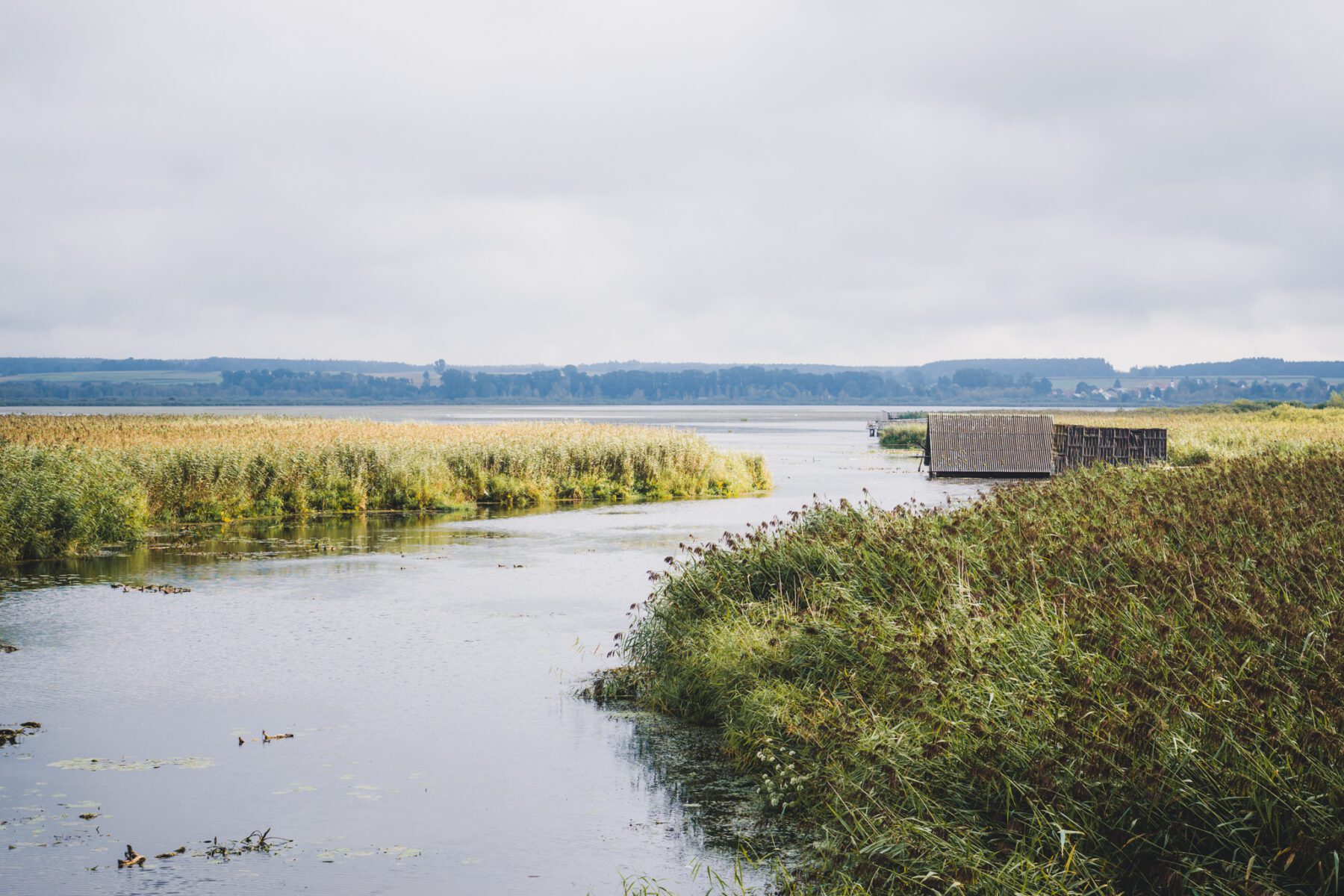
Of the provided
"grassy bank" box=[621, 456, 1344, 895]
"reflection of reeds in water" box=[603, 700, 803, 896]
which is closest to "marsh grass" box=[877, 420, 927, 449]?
"grassy bank" box=[621, 456, 1344, 895]

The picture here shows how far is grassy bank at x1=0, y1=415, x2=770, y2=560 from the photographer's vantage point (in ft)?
68.6

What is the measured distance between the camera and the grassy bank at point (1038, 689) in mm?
5617

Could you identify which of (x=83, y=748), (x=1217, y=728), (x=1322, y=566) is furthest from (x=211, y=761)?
(x=1322, y=566)

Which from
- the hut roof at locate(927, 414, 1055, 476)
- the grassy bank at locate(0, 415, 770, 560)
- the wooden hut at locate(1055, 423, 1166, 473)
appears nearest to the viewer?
the grassy bank at locate(0, 415, 770, 560)

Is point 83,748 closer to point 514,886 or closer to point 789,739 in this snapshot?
point 514,886

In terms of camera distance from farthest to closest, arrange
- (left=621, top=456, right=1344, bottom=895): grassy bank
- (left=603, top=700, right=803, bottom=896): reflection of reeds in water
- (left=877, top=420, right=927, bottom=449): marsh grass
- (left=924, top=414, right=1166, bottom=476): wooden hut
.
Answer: (left=877, top=420, right=927, bottom=449): marsh grass → (left=924, top=414, right=1166, bottom=476): wooden hut → (left=603, top=700, right=803, bottom=896): reflection of reeds in water → (left=621, top=456, right=1344, bottom=895): grassy bank

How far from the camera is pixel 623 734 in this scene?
32.6ft

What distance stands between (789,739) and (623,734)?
71.4 inches

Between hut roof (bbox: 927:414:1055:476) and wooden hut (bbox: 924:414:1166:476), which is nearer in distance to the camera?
wooden hut (bbox: 924:414:1166:476)

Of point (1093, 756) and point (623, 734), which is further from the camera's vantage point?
point (623, 734)

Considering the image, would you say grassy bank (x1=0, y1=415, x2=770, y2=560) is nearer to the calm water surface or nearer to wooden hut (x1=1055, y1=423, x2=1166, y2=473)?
the calm water surface

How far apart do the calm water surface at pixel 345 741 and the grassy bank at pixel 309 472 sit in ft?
8.14

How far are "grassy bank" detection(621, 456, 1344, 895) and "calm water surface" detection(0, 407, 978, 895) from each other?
2.77 feet

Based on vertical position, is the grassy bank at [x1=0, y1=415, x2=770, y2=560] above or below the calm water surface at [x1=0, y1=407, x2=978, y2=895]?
above
